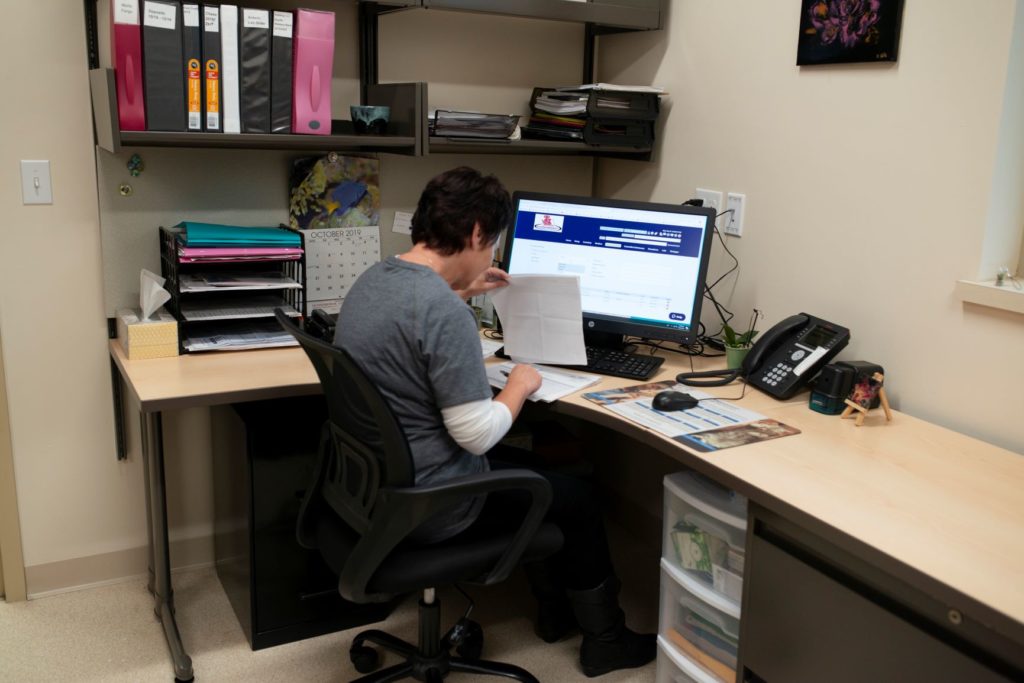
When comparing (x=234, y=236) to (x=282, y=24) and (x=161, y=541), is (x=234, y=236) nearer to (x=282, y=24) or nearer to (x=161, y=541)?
(x=282, y=24)

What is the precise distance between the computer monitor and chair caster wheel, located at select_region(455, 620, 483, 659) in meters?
0.83

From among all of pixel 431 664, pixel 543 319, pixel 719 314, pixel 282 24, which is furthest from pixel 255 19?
pixel 431 664

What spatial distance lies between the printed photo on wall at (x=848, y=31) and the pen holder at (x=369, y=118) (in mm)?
1102

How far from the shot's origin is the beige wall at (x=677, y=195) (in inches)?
80.8

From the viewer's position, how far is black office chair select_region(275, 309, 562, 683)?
1743mm

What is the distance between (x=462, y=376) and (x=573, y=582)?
2.54ft

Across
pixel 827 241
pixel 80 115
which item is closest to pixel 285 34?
pixel 80 115

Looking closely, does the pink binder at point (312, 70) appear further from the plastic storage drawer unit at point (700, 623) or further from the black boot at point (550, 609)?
the plastic storage drawer unit at point (700, 623)

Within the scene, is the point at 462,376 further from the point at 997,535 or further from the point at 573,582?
the point at 997,535

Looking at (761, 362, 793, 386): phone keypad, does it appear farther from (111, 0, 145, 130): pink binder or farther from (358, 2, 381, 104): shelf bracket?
(111, 0, 145, 130): pink binder

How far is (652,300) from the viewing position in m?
2.46

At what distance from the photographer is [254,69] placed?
2311 millimetres

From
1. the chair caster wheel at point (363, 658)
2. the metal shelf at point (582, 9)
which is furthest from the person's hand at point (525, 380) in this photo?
the metal shelf at point (582, 9)

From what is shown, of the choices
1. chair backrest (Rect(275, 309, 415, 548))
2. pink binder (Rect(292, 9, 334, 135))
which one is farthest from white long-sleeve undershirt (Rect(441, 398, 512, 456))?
pink binder (Rect(292, 9, 334, 135))
